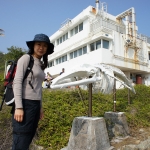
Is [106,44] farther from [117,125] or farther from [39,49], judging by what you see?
[39,49]

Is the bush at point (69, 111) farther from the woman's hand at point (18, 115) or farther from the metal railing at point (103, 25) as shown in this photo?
the metal railing at point (103, 25)

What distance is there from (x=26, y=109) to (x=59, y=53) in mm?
18552

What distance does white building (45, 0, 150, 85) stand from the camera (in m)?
14.6

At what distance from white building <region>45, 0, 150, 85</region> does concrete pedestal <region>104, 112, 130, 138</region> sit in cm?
959

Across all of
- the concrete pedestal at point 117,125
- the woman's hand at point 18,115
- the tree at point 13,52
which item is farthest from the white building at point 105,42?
the woman's hand at point 18,115

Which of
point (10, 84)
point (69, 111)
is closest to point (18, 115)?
point (10, 84)

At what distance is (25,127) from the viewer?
1.88 metres

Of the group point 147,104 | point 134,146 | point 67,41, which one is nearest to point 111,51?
point 67,41

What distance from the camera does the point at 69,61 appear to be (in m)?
18.0

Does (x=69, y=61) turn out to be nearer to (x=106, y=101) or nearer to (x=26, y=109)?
(x=106, y=101)

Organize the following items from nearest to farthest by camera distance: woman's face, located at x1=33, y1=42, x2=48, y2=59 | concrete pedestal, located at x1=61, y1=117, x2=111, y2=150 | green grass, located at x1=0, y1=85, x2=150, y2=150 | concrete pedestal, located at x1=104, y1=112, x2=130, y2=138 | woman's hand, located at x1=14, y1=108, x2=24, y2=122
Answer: woman's hand, located at x1=14, y1=108, x2=24, y2=122, woman's face, located at x1=33, y1=42, x2=48, y2=59, concrete pedestal, located at x1=61, y1=117, x2=111, y2=150, green grass, located at x1=0, y1=85, x2=150, y2=150, concrete pedestal, located at x1=104, y1=112, x2=130, y2=138

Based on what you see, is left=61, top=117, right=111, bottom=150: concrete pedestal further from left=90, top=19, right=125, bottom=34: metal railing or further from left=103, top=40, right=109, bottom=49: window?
left=90, top=19, right=125, bottom=34: metal railing

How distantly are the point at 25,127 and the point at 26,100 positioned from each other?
12.8 inches

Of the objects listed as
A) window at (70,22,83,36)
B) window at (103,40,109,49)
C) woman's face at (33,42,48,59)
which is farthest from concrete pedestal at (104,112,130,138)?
window at (70,22,83,36)
